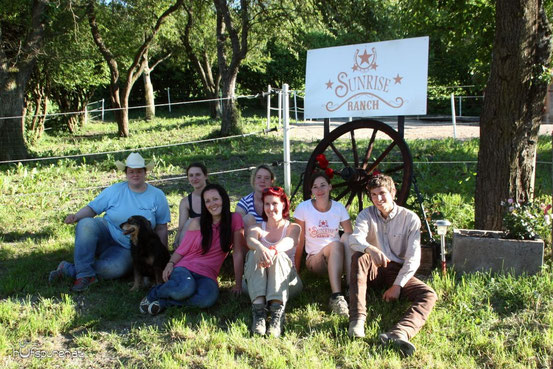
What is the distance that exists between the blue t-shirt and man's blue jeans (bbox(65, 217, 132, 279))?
0.10 meters

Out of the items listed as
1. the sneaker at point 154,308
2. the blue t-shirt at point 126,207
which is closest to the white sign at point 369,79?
the blue t-shirt at point 126,207

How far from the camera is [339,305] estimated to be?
369 centimetres

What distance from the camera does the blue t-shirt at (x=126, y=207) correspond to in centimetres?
463

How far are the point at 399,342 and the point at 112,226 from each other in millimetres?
2786

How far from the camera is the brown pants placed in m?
3.29

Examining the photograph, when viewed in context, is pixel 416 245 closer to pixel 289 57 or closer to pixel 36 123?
pixel 36 123

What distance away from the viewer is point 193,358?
125 inches

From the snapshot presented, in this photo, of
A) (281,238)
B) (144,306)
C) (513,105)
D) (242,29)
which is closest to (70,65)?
(242,29)

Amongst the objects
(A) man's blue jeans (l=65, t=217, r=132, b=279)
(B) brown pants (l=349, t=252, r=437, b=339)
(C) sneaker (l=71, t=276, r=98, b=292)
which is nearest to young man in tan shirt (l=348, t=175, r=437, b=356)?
(B) brown pants (l=349, t=252, r=437, b=339)

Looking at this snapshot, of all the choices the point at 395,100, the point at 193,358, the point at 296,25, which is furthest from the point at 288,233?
the point at 296,25

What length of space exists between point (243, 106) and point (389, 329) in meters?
26.6

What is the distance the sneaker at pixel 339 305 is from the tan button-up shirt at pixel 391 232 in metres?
0.42

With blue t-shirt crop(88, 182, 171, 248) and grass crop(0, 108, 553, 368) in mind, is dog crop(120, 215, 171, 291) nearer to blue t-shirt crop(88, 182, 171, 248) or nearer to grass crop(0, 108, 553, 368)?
grass crop(0, 108, 553, 368)

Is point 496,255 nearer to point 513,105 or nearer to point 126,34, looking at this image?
point 513,105
